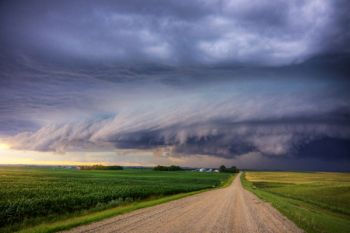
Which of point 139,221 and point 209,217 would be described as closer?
point 139,221

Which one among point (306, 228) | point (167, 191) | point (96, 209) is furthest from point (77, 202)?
point (167, 191)

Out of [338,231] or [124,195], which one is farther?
[124,195]

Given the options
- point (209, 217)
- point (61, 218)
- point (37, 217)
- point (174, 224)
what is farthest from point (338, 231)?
point (37, 217)

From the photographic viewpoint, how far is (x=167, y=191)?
177 feet

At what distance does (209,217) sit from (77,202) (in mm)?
13372

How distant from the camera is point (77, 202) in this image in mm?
31234

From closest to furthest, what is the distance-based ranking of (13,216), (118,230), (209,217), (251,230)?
(118,230), (251,230), (13,216), (209,217)

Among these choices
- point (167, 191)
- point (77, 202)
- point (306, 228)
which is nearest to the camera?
point (306, 228)

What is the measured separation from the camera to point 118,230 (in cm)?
1820

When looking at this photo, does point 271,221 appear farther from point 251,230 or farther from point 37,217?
point 37,217

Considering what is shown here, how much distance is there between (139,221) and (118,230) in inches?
142

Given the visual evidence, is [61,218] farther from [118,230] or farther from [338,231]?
[338,231]

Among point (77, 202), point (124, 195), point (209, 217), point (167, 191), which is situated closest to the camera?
point (209, 217)

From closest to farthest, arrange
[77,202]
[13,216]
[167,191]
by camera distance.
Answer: [13,216] < [77,202] < [167,191]
